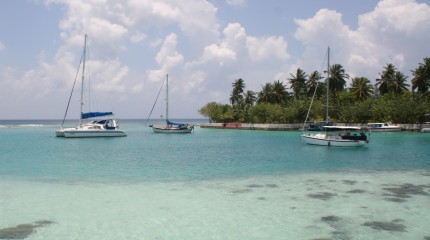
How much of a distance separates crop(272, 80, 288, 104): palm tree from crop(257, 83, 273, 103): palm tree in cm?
141

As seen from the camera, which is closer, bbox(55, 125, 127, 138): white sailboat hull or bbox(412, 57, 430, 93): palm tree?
bbox(55, 125, 127, 138): white sailboat hull

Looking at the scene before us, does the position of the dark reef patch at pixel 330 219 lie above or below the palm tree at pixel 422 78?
below

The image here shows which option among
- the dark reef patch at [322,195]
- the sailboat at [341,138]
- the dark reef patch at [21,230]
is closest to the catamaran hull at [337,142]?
the sailboat at [341,138]

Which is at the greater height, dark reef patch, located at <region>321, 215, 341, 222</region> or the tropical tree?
the tropical tree

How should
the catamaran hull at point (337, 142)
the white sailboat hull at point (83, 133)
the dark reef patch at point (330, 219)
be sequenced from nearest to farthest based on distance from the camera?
the dark reef patch at point (330, 219)
the catamaran hull at point (337, 142)
the white sailboat hull at point (83, 133)

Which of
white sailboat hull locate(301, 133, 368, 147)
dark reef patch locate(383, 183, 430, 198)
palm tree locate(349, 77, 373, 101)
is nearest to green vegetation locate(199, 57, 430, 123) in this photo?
palm tree locate(349, 77, 373, 101)

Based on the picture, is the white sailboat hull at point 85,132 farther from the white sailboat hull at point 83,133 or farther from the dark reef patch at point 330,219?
the dark reef patch at point 330,219

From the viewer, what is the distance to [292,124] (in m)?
87.6

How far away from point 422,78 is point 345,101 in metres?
20.6

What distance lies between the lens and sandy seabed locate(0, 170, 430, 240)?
11469mm

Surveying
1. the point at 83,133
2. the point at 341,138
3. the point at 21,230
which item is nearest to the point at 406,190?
the point at 21,230

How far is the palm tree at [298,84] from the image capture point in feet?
315

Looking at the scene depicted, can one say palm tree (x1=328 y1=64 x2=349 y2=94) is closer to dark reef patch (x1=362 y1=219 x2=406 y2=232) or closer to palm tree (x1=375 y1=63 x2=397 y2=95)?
palm tree (x1=375 y1=63 x2=397 y2=95)

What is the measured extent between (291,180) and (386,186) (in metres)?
4.86
